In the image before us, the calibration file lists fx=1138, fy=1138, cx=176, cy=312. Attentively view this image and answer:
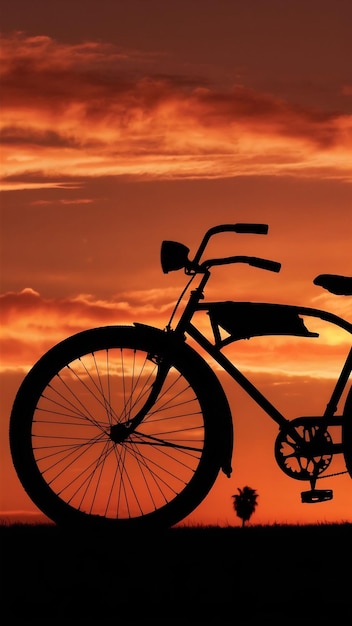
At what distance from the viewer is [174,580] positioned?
234 inches

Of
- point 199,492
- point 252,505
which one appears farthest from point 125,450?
point 252,505

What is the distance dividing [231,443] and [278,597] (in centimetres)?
120

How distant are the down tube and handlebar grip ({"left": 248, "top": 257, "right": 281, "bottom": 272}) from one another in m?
0.54

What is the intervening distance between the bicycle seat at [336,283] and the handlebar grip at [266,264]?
309 millimetres

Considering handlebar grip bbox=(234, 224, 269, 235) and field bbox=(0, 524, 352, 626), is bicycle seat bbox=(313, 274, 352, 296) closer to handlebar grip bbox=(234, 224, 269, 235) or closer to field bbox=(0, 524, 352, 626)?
handlebar grip bbox=(234, 224, 269, 235)

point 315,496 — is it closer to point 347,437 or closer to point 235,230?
point 347,437

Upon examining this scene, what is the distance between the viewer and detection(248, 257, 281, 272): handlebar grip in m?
6.82

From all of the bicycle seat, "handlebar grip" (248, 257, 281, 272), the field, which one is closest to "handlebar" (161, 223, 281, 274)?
"handlebar grip" (248, 257, 281, 272)

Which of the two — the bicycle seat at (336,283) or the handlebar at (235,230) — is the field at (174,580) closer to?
the bicycle seat at (336,283)

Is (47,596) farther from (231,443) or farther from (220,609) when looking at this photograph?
(231,443)

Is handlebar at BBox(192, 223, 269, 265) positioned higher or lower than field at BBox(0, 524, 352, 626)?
higher

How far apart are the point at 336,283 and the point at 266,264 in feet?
1.53

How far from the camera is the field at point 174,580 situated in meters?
5.51

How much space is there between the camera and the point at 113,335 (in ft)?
22.7
